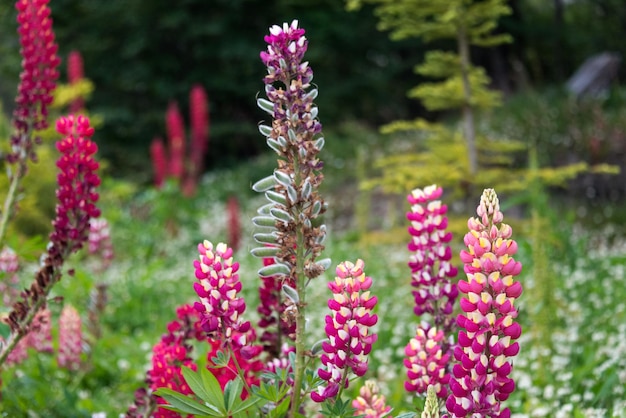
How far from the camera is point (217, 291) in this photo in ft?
5.47

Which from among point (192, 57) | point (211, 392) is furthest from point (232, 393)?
point (192, 57)

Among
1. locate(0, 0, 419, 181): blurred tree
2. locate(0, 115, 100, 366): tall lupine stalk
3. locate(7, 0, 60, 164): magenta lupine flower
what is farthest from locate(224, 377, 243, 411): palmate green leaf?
locate(0, 0, 419, 181): blurred tree

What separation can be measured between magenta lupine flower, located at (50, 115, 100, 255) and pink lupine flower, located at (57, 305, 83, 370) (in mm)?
1317

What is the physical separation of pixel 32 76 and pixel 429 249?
161 cm

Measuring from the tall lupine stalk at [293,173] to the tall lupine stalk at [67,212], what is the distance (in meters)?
0.81

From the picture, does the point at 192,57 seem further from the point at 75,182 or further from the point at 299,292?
the point at 299,292

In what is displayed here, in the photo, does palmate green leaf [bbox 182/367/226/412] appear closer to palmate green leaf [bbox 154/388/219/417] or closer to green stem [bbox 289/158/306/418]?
palmate green leaf [bbox 154/388/219/417]

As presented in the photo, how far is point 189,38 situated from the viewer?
46.9ft

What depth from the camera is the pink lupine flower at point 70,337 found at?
3.53m

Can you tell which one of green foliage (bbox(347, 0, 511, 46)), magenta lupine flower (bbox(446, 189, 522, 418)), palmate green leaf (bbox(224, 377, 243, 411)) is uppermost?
green foliage (bbox(347, 0, 511, 46))

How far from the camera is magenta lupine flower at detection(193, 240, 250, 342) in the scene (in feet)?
5.45

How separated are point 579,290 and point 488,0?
2.40m

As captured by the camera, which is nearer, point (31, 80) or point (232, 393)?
point (232, 393)

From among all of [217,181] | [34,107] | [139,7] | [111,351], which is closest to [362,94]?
[217,181]
